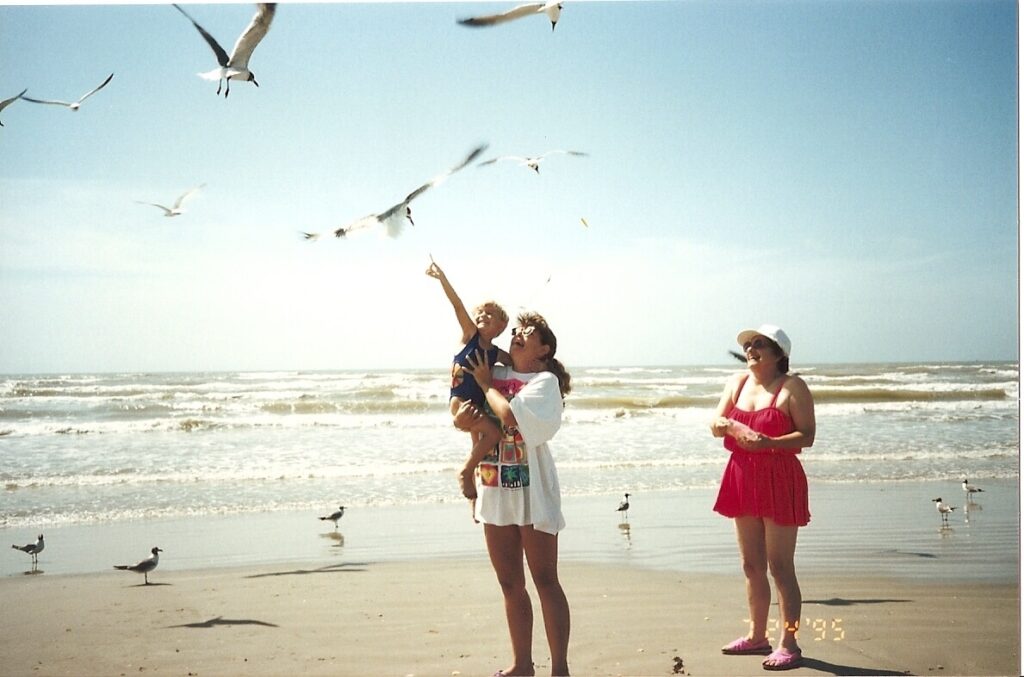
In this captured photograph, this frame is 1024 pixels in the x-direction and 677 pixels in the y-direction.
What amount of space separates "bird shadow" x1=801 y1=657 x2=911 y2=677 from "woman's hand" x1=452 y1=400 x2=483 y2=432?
55.7 inches

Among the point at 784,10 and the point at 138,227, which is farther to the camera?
the point at 138,227

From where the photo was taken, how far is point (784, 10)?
3834mm

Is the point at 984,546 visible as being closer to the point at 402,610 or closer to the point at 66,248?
the point at 402,610

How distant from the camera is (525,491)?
2518mm

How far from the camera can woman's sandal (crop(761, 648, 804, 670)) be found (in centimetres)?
284

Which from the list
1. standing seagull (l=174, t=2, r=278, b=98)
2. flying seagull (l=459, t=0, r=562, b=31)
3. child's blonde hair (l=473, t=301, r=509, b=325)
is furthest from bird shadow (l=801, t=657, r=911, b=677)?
standing seagull (l=174, t=2, r=278, b=98)

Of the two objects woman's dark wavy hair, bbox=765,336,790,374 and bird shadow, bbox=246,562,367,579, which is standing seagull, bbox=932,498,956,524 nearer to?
woman's dark wavy hair, bbox=765,336,790,374

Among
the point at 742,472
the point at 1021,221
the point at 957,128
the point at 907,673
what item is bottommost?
the point at 907,673

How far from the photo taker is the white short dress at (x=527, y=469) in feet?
8.11

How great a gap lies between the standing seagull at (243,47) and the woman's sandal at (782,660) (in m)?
2.80

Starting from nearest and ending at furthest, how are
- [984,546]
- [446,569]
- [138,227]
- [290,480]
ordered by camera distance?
1. [446,569]
2. [984,546]
3. [138,227]
4. [290,480]

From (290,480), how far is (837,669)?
4.51 meters

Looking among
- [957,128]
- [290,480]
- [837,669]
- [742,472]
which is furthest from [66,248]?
[957,128]

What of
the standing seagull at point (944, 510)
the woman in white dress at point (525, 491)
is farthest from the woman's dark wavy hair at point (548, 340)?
the standing seagull at point (944, 510)
